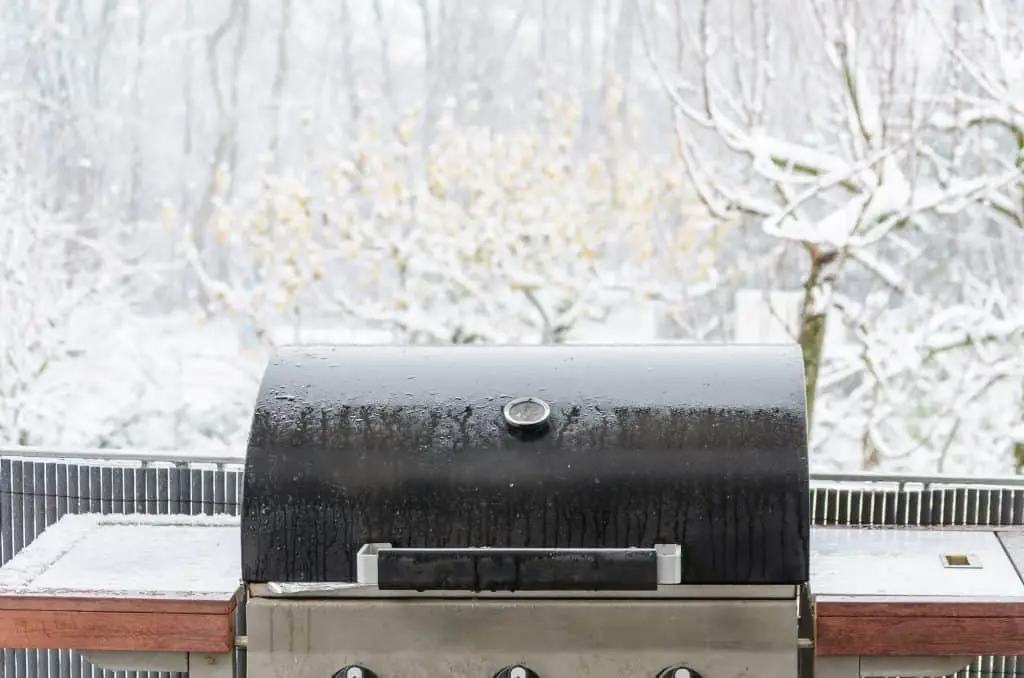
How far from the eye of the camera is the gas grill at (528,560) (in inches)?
71.7

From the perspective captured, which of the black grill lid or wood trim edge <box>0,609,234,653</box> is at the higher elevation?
the black grill lid

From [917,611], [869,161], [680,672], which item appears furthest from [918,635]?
[869,161]

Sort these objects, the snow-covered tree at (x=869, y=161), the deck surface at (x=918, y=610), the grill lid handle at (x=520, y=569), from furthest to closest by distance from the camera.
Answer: the snow-covered tree at (x=869, y=161) → the deck surface at (x=918, y=610) → the grill lid handle at (x=520, y=569)

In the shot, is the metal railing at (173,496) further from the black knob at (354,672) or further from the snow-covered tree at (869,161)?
the snow-covered tree at (869,161)

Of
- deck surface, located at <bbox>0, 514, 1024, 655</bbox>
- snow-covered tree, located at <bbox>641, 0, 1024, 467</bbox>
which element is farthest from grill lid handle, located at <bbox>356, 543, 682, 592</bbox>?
snow-covered tree, located at <bbox>641, 0, 1024, 467</bbox>

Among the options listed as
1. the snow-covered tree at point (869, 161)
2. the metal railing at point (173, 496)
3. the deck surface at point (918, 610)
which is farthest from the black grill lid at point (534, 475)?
the snow-covered tree at point (869, 161)

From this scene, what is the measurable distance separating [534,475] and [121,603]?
2.73 feet

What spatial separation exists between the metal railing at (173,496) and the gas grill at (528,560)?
1.90 feet

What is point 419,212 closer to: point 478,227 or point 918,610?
point 478,227

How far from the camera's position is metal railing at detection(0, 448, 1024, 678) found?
258 centimetres

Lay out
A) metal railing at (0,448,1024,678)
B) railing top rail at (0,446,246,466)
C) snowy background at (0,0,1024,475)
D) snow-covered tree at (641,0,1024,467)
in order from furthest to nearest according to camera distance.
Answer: snowy background at (0,0,1024,475) < snow-covered tree at (641,0,1024,467) < railing top rail at (0,446,246,466) < metal railing at (0,448,1024,678)

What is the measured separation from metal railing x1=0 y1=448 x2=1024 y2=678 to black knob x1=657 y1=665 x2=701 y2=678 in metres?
0.86

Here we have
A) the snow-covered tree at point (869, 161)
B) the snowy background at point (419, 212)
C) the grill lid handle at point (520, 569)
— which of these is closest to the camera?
the grill lid handle at point (520, 569)

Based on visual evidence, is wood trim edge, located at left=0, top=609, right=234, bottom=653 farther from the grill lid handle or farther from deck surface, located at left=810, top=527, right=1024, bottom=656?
deck surface, located at left=810, top=527, right=1024, bottom=656
